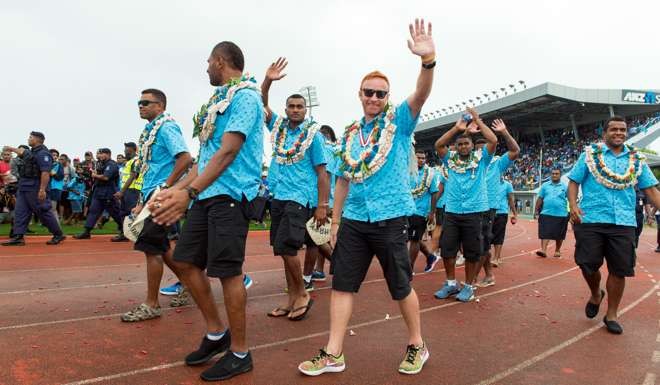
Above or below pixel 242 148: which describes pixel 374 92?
above

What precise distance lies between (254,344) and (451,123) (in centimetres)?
4584

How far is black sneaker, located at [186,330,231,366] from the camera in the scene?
11.1 feet

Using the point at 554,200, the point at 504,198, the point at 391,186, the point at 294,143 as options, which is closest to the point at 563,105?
the point at 554,200

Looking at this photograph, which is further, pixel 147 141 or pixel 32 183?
pixel 32 183

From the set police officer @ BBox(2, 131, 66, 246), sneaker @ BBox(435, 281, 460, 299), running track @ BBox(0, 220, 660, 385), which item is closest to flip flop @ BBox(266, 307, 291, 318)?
running track @ BBox(0, 220, 660, 385)

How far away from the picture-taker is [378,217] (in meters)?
3.44

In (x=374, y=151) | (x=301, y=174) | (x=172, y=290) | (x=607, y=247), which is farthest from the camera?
(x=172, y=290)

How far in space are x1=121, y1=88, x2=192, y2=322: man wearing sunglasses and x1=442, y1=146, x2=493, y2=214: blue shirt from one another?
3.29 metres

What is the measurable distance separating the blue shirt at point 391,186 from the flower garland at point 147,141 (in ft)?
6.64

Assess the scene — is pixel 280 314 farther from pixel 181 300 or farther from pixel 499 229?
pixel 499 229

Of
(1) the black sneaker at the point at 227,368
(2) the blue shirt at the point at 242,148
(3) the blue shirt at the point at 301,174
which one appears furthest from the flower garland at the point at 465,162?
(1) the black sneaker at the point at 227,368

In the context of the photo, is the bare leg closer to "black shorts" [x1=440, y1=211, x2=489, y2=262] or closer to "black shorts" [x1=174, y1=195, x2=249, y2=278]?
"black shorts" [x1=174, y1=195, x2=249, y2=278]

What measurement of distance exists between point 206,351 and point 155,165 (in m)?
1.94

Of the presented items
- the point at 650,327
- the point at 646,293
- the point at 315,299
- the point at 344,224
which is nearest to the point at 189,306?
the point at 315,299
